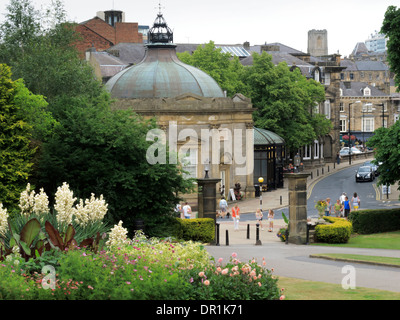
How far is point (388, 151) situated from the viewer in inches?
1741

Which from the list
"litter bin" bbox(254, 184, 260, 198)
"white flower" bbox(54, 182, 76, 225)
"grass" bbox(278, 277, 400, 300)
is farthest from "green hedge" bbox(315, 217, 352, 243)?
"litter bin" bbox(254, 184, 260, 198)

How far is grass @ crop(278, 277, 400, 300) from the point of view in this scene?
19.0m

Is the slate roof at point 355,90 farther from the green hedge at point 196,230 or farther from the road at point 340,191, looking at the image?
the green hedge at point 196,230

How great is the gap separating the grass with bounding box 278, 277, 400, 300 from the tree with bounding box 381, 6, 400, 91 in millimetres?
27164

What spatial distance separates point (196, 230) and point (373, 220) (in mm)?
10935

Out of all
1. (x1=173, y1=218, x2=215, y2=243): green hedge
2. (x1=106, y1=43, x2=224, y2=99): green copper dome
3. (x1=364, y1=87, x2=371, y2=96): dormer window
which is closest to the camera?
(x1=173, y1=218, x2=215, y2=243): green hedge

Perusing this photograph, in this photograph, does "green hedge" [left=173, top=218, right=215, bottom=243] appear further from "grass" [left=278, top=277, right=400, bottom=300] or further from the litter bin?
the litter bin

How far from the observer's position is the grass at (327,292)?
1898cm

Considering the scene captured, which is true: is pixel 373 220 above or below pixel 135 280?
below

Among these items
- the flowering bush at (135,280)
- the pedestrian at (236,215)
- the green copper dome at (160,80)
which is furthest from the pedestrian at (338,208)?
the flowering bush at (135,280)

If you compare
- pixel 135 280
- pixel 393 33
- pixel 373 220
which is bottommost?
pixel 373 220

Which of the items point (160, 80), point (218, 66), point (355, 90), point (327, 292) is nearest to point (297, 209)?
point (327, 292)

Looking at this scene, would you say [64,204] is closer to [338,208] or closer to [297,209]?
[297,209]

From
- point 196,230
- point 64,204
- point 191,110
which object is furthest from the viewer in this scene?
point 191,110
